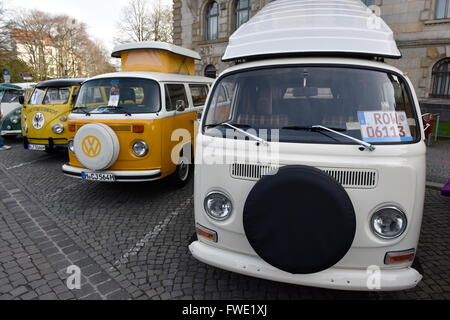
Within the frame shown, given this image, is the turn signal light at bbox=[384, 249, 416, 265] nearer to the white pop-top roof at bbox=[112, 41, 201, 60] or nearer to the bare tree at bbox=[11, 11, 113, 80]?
the white pop-top roof at bbox=[112, 41, 201, 60]

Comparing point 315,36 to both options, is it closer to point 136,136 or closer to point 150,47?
point 136,136

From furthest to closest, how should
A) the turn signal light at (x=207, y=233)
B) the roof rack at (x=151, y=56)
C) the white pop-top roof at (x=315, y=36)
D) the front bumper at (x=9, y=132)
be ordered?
1. the front bumper at (x=9, y=132)
2. the roof rack at (x=151, y=56)
3. the white pop-top roof at (x=315, y=36)
4. the turn signal light at (x=207, y=233)

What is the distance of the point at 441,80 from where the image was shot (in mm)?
14719

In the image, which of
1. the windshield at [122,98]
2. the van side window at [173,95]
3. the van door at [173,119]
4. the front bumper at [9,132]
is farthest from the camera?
the front bumper at [9,132]

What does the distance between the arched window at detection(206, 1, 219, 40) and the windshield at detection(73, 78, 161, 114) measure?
62.7 feet

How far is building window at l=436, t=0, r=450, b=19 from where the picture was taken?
14109 mm

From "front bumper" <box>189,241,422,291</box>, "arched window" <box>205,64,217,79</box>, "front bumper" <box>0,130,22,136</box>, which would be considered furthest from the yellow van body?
"arched window" <box>205,64,217,79</box>

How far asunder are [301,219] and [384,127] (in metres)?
1.09

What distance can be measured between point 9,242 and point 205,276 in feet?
8.91

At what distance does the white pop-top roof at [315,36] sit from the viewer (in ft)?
9.49

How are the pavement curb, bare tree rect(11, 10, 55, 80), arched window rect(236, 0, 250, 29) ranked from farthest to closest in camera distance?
1. bare tree rect(11, 10, 55, 80)
2. arched window rect(236, 0, 250, 29)
3. the pavement curb

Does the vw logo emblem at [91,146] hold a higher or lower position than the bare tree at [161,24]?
lower

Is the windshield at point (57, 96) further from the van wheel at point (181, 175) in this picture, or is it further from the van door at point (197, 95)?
the van wheel at point (181, 175)

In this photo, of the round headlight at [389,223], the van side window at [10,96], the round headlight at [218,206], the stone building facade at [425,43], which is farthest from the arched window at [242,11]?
the round headlight at [389,223]
